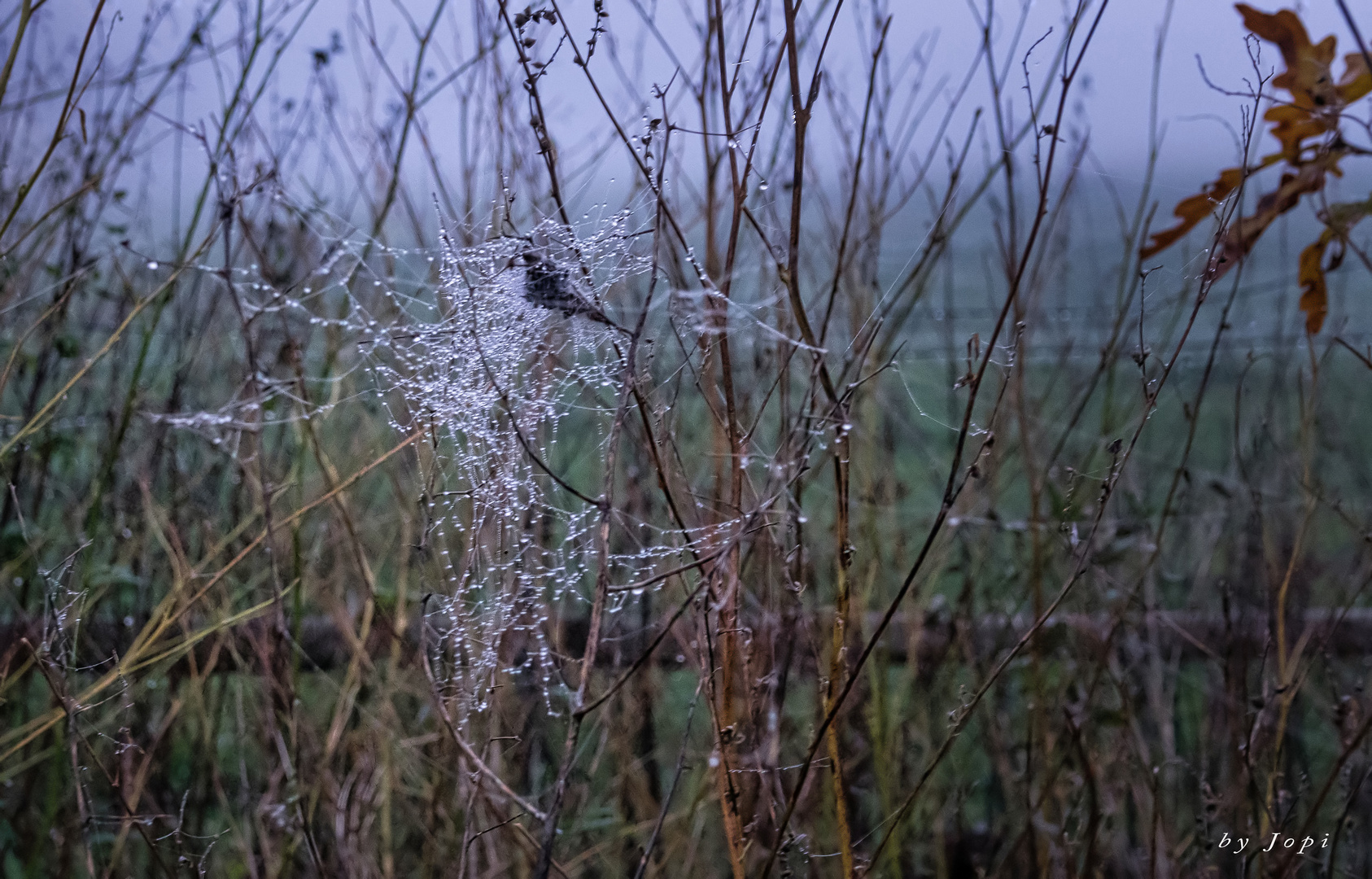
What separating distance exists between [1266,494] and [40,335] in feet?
8.19

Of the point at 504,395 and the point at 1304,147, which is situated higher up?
the point at 1304,147

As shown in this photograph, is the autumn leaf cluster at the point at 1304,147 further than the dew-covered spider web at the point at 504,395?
Yes

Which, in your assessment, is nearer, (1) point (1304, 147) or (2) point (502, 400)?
(2) point (502, 400)

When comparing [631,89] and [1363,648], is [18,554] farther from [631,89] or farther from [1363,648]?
[1363,648]

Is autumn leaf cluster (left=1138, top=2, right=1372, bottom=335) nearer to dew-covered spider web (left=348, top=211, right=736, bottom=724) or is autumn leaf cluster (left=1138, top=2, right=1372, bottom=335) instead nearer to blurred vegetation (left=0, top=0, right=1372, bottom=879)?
blurred vegetation (left=0, top=0, right=1372, bottom=879)

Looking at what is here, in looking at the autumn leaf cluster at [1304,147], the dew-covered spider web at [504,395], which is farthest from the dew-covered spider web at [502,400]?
the autumn leaf cluster at [1304,147]

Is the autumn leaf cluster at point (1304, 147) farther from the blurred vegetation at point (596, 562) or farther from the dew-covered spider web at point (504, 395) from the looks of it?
the dew-covered spider web at point (504, 395)

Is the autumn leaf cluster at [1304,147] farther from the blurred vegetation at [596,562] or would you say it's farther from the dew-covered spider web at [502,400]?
the dew-covered spider web at [502,400]

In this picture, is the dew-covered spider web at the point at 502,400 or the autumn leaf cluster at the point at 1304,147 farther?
the autumn leaf cluster at the point at 1304,147

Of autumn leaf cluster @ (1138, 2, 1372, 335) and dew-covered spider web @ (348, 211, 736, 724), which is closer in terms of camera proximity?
dew-covered spider web @ (348, 211, 736, 724)

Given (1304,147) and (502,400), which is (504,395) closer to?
(502,400)

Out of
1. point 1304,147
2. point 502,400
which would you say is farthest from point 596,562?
point 1304,147

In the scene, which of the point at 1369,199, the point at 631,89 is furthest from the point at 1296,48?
the point at 631,89

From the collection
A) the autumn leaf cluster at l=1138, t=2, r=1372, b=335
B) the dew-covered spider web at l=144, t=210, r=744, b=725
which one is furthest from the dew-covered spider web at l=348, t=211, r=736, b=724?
the autumn leaf cluster at l=1138, t=2, r=1372, b=335
